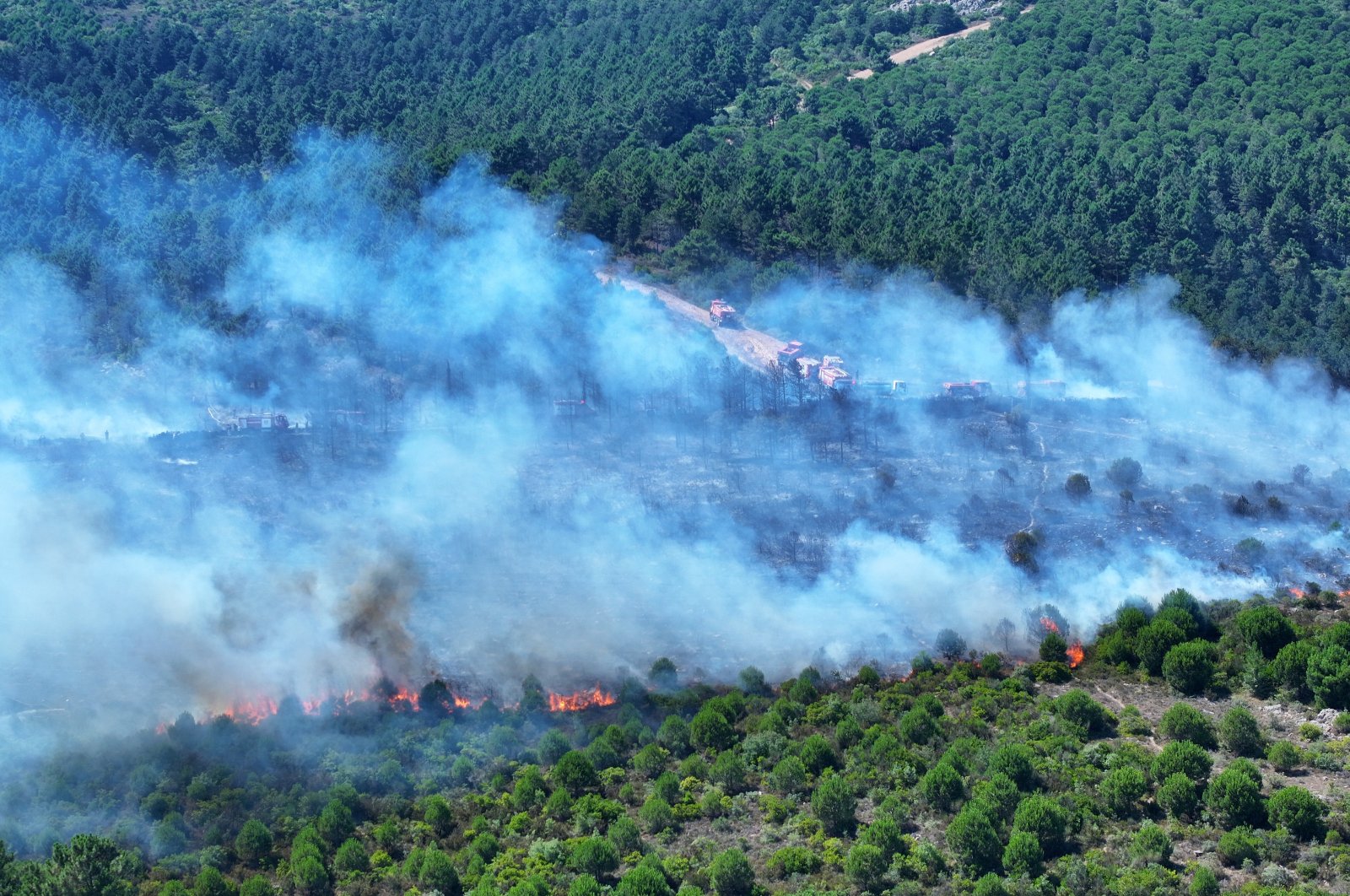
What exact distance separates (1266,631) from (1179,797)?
8.75 metres

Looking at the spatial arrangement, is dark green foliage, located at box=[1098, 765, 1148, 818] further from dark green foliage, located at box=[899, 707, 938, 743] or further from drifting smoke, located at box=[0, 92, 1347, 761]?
drifting smoke, located at box=[0, 92, 1347, 761]

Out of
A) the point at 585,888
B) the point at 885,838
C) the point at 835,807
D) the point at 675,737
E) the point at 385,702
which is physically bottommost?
the point at 385,702

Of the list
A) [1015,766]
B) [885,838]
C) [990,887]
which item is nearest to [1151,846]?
[990,887]

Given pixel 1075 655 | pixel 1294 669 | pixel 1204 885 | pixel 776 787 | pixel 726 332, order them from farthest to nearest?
pixel 726 332 → pixel 1075 655 → pixel 1294 669 → pixel 776 787 → pixel 1204 885

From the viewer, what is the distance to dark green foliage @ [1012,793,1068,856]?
105 ft

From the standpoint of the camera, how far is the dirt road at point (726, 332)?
2249 inches

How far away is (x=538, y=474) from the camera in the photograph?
50750mm

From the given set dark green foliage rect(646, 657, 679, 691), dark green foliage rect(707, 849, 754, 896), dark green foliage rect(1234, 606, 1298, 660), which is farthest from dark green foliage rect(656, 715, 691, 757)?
dark green foliage rect(1234, 606, 1298, 660)

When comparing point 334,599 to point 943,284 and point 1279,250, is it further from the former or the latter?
point 1279,250

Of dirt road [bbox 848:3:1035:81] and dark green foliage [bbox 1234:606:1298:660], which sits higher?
Result: dirt road [bbox 848:3:1035:81]

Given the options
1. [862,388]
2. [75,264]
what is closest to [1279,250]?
[862,388]

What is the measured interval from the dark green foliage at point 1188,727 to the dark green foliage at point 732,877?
10588 mm

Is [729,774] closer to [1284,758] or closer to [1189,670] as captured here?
[1284,758]

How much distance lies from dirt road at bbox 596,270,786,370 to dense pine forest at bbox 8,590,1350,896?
1757 centimetres
